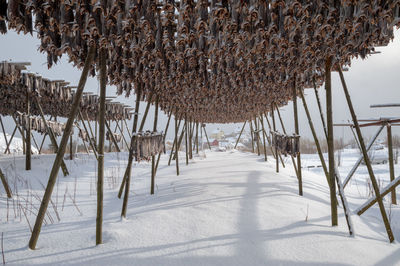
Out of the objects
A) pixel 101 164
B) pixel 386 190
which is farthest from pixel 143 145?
pixel 386 190

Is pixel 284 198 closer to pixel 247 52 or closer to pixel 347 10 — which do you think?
pixel 247 52

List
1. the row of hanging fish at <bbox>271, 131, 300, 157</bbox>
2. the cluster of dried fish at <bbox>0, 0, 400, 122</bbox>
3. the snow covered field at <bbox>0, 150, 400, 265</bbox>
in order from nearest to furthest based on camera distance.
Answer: the cluster of dried fish at <bbox>0, 0, 400, 122</bbox>, the snow covered field at <bbox>0, 150, 400, 265</bbox>, the row of hanging fish at <bbox>271, 131, 300, 157</bbox>

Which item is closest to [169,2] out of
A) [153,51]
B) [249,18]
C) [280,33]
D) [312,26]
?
[249,18]

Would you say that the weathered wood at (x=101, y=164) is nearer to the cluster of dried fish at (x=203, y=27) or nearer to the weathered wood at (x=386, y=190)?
the cluster of dried fish at (x=203, y=27)

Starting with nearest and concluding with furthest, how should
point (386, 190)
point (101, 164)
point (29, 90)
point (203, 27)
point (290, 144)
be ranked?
point (203, 27)
point (101, 164)
point (386, 190)
point (290, 144)
point (29, 90)

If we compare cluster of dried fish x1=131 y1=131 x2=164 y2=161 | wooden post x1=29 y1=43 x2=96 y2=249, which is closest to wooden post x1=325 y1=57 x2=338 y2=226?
cluster of dried fish x1=131 y1=131 x2=164 y2=161

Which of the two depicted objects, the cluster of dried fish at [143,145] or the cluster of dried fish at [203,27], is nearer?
the cluster of dried fish at [203,27]

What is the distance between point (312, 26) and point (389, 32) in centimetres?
113

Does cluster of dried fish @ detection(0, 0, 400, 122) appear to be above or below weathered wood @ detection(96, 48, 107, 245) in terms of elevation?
above

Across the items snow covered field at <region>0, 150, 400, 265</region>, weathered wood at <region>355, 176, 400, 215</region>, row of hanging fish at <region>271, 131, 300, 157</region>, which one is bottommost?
snow covered field at <region>0, 150, 400, 265</region>

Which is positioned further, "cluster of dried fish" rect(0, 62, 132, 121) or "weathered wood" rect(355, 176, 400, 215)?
"cluster of dried fish" rect(0, 62, 132, 121)

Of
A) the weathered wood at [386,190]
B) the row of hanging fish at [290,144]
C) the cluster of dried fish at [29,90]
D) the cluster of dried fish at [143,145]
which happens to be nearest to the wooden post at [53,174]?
the cluster of dried fish at [143,145]

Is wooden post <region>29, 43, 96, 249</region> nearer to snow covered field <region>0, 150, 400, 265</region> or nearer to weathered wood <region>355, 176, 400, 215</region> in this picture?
snow covered field <region>0, 150, 400, 265</region>

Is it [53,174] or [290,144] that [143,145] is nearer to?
[53,174]
